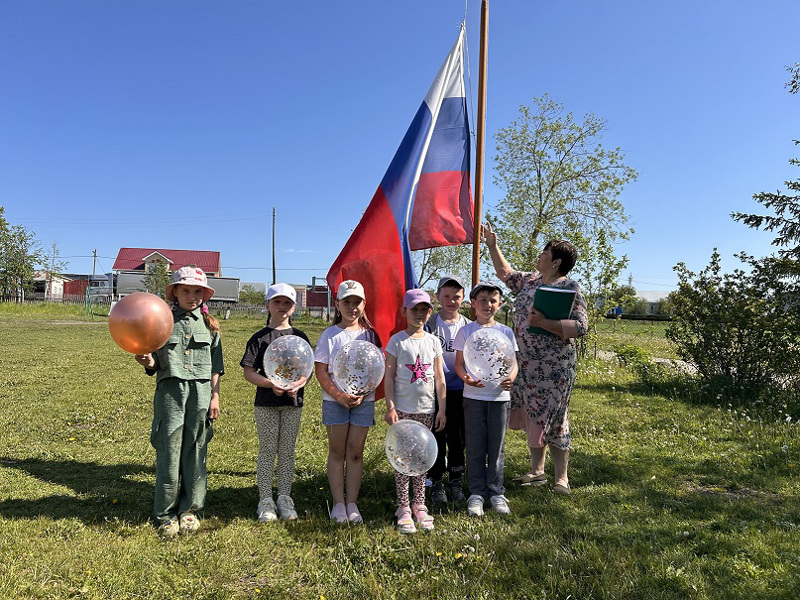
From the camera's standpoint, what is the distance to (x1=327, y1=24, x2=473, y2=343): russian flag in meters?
4.85

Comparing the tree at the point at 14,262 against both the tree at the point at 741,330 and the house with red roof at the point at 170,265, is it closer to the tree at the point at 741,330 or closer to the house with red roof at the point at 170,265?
the house with red roof at the point at 170,265

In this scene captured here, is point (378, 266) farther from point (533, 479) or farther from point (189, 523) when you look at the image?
A: point (189, 523)

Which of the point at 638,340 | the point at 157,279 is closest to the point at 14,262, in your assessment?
the point at 157,279

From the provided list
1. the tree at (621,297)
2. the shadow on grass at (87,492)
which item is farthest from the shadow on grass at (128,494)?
the tree at (621,297)

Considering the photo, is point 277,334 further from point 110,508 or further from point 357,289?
point 110,508

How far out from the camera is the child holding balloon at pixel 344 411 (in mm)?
4066

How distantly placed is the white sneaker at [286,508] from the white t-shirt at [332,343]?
3.04 feet

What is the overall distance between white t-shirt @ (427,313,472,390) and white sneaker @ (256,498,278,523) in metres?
1.73

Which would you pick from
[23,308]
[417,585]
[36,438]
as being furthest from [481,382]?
[23,308]

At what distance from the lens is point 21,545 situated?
356cm

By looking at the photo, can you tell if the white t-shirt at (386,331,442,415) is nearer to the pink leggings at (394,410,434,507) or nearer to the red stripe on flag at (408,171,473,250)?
the pink leggings at (394,410,434,507)

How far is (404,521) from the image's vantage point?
3932 mm

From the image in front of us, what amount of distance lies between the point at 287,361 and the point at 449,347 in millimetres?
1368

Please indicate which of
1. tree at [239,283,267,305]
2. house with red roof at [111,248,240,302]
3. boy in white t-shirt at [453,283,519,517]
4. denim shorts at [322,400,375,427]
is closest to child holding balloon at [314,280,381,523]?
denim shorts at [322,400,375,427]
